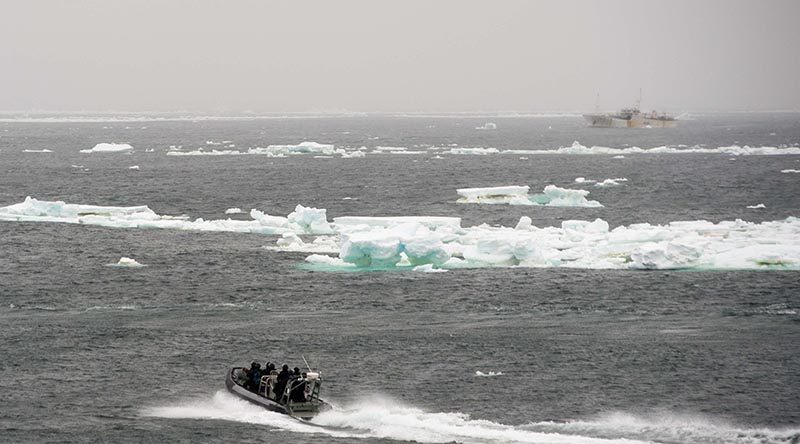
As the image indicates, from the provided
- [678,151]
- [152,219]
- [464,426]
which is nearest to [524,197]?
[152,219]

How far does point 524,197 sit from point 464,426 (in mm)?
58365

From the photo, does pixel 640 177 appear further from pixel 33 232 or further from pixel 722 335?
pixel 722 335

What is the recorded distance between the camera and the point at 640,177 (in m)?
121

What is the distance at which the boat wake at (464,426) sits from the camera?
33.1 m

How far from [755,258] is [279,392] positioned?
3345 cm

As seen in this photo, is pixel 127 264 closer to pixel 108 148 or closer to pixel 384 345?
pixel 384 345

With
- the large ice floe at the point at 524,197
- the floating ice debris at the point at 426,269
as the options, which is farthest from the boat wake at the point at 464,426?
the large ice floe at the point at 524,197

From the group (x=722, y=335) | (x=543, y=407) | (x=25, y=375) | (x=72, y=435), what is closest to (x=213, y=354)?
(x=25, y=375)

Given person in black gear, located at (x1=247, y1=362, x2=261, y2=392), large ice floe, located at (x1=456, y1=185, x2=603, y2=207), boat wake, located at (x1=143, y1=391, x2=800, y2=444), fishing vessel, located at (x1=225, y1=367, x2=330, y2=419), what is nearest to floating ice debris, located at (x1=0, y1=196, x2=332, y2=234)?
large ice floe, located at (x1=456, y1=185, x2=603, y2=207)

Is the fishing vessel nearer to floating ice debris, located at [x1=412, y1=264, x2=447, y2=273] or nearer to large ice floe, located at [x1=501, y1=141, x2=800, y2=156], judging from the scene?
floating ice debris, located at [x1=412, y1=264, x2=447, y2=273]

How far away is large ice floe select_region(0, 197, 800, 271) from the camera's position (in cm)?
6019

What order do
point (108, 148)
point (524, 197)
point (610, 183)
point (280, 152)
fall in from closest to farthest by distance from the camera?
point (524, 197), point (610, 183), point (280, 152), point (108, 148)

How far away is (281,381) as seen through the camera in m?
36.9

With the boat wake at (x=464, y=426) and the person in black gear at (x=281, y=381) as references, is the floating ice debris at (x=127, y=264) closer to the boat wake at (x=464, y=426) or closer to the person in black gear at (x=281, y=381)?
the boat wake at (x=464, y=426)
